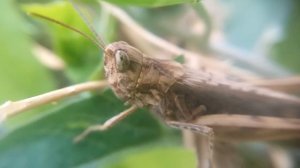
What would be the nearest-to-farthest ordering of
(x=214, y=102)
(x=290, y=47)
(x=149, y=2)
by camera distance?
(x=149, y=2) < (x=214, y=102) < (x=290, y=47)

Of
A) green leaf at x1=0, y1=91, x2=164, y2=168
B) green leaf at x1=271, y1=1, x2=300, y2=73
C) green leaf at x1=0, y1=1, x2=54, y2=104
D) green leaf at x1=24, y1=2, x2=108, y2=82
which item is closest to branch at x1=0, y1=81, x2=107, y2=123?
green leaf at x1=0, y1=91, x2=164, y2=168

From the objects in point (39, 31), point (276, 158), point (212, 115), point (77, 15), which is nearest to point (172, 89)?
point (212, 115)

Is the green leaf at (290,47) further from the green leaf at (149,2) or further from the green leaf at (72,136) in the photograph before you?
the green leaf at (149,2)

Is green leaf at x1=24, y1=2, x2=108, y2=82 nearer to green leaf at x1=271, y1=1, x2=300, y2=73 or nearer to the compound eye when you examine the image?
the compound eye

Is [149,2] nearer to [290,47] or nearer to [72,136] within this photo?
[72,136]

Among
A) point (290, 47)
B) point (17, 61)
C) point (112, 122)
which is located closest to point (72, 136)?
point (112, 122)

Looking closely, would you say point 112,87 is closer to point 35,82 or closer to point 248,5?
point 35,82

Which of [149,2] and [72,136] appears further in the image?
[72,136]
